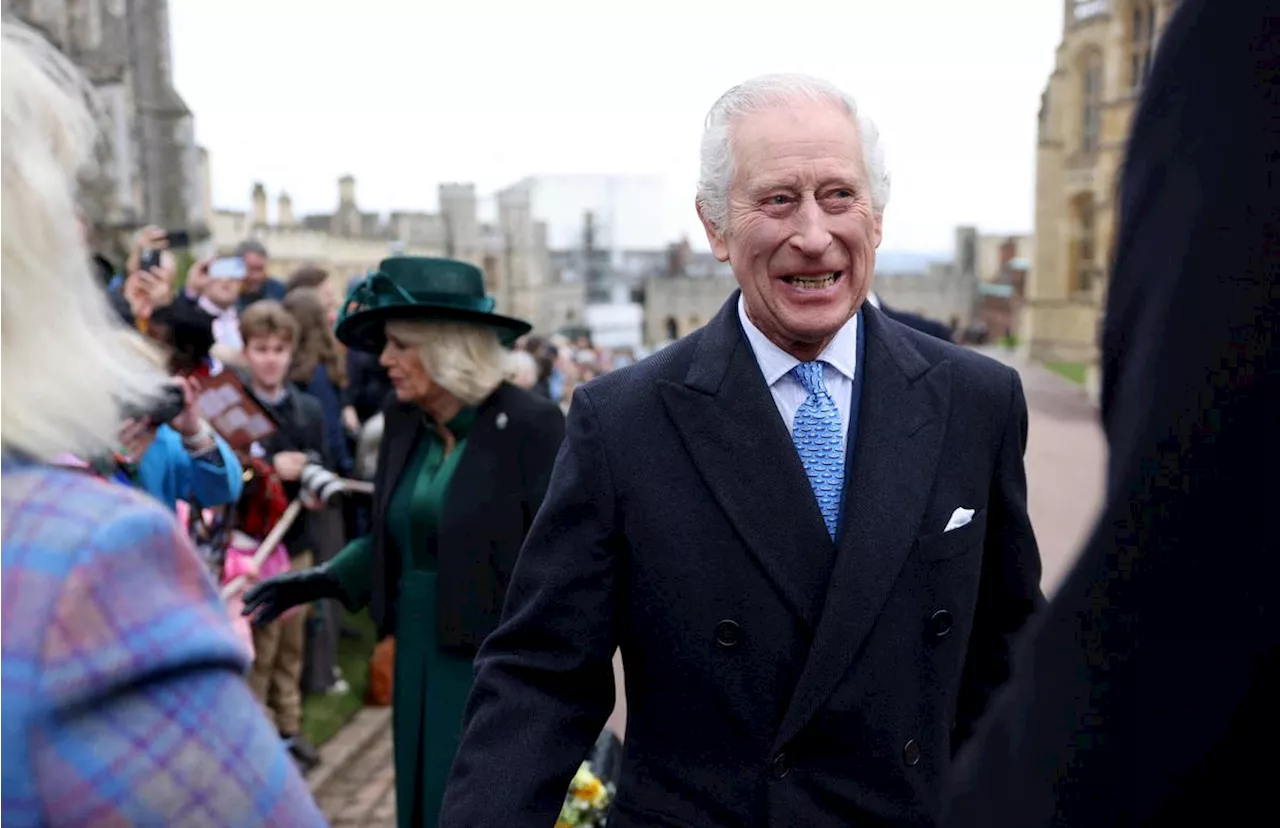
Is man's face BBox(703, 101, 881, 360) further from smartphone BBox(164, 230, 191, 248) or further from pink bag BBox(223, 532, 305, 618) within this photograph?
smartphone BBox(164, 230, 191, 248)

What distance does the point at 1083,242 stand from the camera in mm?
37281

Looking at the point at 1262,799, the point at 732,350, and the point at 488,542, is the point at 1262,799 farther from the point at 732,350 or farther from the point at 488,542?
the point at 488,542

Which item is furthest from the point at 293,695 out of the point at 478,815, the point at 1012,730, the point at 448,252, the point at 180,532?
the point at 448,252

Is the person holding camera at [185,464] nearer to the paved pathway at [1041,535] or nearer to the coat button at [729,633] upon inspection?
the paved pathway at [1041,535]

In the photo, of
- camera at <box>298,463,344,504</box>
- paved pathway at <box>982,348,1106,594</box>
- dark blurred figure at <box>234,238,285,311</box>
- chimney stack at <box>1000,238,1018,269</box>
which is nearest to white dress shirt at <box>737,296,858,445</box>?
paved pathway at <box>982,348,1106,594</box>

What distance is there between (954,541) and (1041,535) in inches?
368

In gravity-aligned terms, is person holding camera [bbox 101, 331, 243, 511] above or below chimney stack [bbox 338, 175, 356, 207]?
below

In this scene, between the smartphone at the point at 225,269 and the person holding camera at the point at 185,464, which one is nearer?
the person holding camera at the point at 185,464

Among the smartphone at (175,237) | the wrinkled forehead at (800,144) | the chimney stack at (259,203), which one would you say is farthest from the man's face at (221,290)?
the chimney stack at (259,203)

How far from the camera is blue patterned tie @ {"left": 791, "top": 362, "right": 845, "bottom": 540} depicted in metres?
2.35

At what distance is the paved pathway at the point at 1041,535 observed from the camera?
18.4 ft

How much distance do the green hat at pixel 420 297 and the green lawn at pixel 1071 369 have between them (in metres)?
28.6

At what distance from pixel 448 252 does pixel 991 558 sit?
37.7m

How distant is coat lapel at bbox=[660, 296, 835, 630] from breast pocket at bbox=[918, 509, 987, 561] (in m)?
0.18
